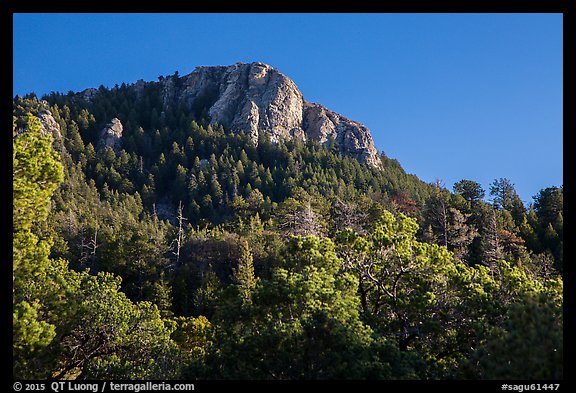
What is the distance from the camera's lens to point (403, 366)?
1024 cm

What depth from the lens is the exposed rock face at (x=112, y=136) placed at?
355ft

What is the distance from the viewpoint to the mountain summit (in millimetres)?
114125

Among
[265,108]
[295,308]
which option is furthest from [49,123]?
[295,308]

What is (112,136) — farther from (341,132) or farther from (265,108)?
(341,132)

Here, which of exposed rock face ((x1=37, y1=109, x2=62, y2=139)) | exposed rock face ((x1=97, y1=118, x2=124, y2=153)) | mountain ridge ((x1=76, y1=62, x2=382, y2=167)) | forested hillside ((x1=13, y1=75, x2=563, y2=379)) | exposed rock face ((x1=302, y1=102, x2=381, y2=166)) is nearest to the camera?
forested hillside ((x1=13, y1=75, x2=563, y2=379))

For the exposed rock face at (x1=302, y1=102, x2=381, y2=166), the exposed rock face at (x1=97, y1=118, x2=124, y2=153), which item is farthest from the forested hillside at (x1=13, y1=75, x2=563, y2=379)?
the exposed rock face at (x1=97, y1=118, x2=124, y2=153)

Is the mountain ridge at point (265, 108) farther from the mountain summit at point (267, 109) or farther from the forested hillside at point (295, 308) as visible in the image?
the forested hillside at point (295, 308)

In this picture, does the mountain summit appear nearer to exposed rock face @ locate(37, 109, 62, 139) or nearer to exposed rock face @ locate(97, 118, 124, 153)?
exposed rock face @ locate(97, 118, 124, 153)

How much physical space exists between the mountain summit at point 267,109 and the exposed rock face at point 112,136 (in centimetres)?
2591

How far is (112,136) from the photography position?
11006 cm

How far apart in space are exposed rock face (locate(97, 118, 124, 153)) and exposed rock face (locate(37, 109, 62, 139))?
10.5 meters

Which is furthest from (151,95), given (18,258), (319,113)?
(18,258)

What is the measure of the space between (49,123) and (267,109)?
189ft
